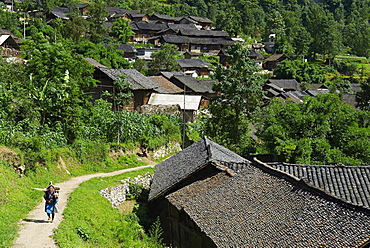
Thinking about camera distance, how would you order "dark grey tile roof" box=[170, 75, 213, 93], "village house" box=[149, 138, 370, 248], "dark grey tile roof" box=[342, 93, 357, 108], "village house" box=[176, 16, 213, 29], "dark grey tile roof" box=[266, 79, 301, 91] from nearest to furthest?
1. "village house" box=[149, 138, 370, 248]
2. "dark grey tile roof" box=[170, 75, 213, 93]
3. "dark grey tile roof" box=[342, 93, 357, 108]
4. "dark grey tile roof" box=[266, 79, 301, 91]
5. "village house" box=[176, 16, 213, 29]

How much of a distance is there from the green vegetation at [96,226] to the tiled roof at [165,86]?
73.1ft

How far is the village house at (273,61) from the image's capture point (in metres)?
75.1

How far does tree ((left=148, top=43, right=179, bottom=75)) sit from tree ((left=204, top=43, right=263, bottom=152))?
26069mm

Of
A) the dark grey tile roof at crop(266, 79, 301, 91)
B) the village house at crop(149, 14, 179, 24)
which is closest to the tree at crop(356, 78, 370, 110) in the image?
the dark grey tile roof at crop(266, 79, 301, 91)

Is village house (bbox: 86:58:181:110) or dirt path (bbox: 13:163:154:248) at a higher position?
dirt path (bbox: 13:163:154:248)

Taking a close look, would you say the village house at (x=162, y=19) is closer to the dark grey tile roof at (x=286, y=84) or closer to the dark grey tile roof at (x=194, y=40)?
the dark grey tile roof at (x=194, y=40)

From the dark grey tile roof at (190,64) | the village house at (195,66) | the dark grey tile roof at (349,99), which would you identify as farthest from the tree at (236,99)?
the dark grey tile roof at (190,64)

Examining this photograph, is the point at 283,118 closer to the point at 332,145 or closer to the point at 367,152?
the point at 332,145

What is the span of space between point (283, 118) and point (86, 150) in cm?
1394

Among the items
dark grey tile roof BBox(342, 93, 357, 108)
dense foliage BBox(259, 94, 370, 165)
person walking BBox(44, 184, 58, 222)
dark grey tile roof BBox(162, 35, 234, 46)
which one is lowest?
dark grey tile roof BBox(342, 93, 357, 108)

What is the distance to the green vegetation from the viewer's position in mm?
11805

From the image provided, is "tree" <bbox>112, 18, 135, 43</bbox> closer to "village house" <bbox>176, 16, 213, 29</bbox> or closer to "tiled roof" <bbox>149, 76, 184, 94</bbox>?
"village house" <bbox>176, 16, 213, 29</bbox>

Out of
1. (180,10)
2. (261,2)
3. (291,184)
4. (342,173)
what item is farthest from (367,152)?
(261,2)

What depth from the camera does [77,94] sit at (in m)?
21.3
